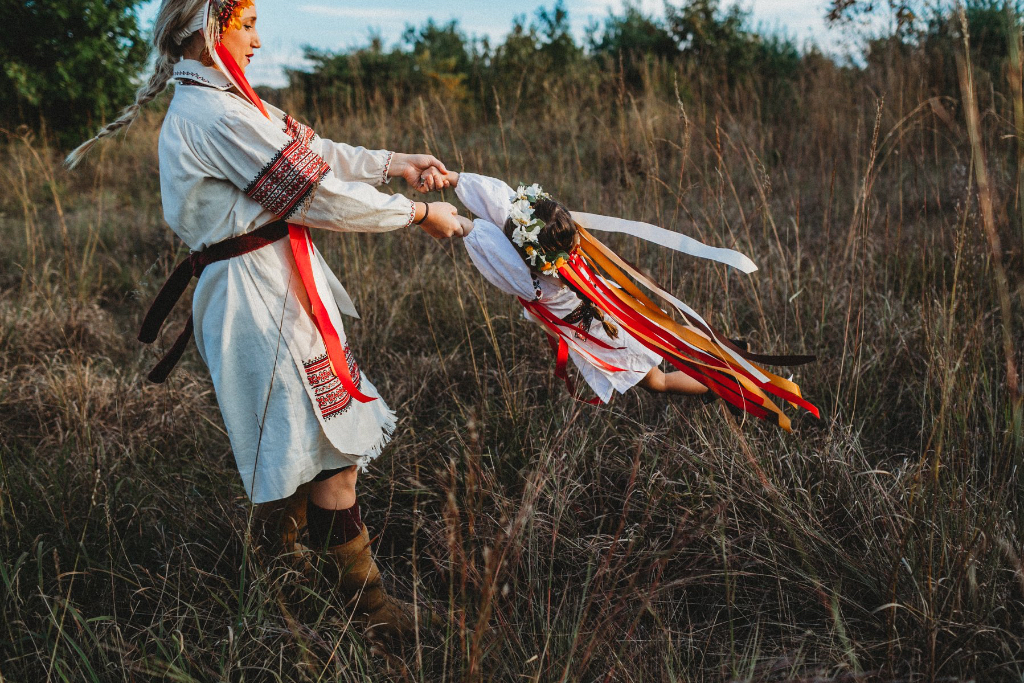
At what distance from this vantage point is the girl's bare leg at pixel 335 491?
5.63 ft

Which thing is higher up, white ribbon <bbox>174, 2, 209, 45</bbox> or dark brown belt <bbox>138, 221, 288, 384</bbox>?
white ribbon <bbox>174, 2, 209, 45</bbox>

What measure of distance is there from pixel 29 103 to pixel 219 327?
21.0ft

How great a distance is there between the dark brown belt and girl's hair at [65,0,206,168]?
0.38m

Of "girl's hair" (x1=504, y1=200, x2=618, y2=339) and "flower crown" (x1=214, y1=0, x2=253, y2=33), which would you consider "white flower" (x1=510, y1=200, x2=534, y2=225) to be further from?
"flower crown" (x1=214, y1=0, x2=253, y2=33)

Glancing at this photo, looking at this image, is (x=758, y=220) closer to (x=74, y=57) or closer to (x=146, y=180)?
(x=146, y=180)

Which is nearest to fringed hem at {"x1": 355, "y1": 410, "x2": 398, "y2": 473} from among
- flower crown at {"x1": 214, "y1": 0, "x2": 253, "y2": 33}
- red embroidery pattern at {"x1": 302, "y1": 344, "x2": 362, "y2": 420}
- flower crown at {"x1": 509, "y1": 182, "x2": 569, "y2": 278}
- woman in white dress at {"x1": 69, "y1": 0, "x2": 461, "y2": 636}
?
woman in white dress at {"x1": 69, "y1": 0, "x2": 461, "y2": 636}

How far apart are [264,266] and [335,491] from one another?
2.04ft

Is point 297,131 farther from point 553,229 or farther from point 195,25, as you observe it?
point 553,229

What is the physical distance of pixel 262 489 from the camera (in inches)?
61.4

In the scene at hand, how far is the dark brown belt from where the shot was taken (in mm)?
1517

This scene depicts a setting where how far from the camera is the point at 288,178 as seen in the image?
4.64 ft

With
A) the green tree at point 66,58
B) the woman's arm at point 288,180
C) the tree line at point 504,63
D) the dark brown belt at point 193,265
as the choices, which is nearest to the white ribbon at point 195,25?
the woman's arm at point 288,180

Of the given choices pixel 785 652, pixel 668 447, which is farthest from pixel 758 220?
pixel 785 652

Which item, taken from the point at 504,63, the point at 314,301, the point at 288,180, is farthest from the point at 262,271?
the point at 504,63
